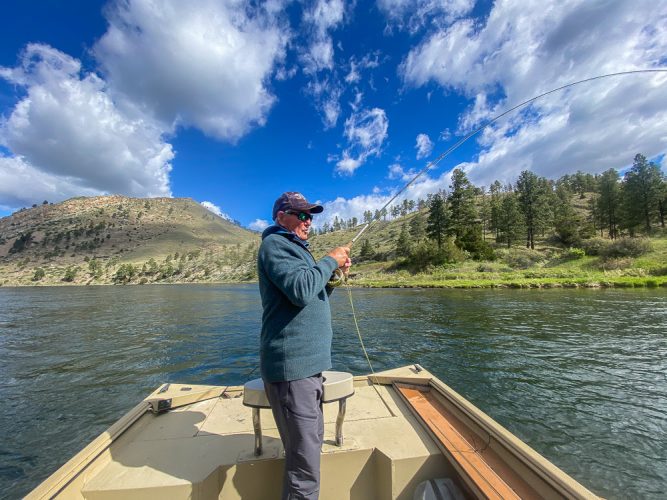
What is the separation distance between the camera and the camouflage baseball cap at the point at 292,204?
3.10 metres

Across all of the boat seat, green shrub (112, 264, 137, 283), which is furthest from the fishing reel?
green shrub (112, 264, 137, 283)

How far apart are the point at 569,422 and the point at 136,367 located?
42.3 ft

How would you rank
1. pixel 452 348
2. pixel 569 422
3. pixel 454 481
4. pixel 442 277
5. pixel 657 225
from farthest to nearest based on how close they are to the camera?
pixel 657 225
pixel 442 277
pixel 452 348
pixel 569 422
pixel 454 481

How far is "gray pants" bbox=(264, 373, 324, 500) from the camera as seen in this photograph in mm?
2619

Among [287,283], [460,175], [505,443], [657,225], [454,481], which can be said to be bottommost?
[454,481]

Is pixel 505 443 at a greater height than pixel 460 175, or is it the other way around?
pixel 460 175

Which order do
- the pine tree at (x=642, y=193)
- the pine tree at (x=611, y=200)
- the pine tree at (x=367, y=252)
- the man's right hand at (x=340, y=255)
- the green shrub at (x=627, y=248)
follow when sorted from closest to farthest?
1. the man's right hand at (x=340, y=255)
2. the green shrub at (x=627, y=248)
3. the pine tree at (x=642, y=193)
4. the pine tree at (x=611, y=200)
5. the pine tree at (x=367, y=252)

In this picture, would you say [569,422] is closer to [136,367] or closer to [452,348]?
[452,348]

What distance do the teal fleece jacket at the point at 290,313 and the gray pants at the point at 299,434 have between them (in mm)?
122

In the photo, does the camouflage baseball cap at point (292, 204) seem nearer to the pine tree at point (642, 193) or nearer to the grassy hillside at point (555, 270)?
the grassy hillside at point (555, 270)

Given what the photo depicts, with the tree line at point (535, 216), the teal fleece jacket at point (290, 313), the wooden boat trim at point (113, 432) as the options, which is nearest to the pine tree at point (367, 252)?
the tree line at point (535, 216)

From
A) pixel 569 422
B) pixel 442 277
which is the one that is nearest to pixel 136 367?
pixel 569 422

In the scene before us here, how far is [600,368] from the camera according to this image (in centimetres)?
952

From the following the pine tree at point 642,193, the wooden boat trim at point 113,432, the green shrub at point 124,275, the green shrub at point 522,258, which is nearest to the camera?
the wooden boat trim at point 113,432
